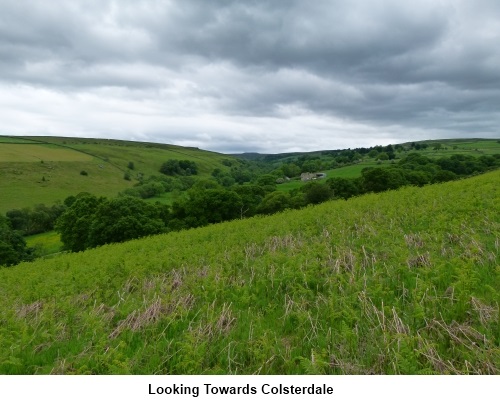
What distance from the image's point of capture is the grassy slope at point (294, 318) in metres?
4.99

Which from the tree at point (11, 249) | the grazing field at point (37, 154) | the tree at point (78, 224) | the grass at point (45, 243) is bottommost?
the grass at point (45, 243)

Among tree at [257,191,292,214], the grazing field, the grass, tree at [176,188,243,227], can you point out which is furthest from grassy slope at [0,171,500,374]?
the grazing field

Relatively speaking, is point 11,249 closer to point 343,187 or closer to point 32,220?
point 32,220

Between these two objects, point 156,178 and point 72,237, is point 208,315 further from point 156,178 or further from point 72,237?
point 156,178

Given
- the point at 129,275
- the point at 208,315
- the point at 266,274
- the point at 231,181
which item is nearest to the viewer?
the point at 208,315

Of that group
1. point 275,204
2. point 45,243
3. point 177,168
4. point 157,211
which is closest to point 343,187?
point 275,204

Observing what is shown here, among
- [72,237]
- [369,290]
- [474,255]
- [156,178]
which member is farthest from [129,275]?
[156,178]

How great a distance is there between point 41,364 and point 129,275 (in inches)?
243

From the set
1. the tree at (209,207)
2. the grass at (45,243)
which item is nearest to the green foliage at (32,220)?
the grass at (45,243)

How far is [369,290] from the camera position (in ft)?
22.6

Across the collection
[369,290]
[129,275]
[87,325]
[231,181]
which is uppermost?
[369,290]

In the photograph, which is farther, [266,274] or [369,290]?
[266,274]

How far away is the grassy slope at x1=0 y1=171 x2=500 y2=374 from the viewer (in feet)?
16.4

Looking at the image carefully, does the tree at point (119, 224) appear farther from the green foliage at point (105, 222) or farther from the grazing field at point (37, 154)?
the grazing field at point (37, 154)
